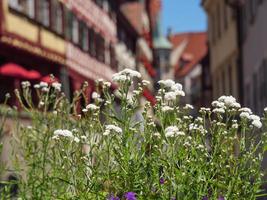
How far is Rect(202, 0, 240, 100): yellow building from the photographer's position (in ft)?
87.6

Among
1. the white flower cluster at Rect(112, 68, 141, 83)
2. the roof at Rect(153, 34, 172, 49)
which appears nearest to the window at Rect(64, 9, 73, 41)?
the white flower cluster at Rect(112, 68, 141, 83)

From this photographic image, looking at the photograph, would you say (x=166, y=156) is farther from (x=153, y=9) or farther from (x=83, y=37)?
(x=153, y=9)

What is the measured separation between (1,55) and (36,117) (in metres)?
14.2

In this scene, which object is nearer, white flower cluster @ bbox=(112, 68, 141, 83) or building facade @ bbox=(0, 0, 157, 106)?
white flower cluster @ bbox=(112, 68, 141, 83)

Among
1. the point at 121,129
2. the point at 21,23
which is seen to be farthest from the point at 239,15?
the point at 121,129

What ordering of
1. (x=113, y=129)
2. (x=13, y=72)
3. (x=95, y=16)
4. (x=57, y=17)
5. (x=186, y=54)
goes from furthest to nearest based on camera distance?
1. (x=186, y=54)
2. (x=95, y=16)
3. (x=57, y=17)
4. (x=13, y=72)
5. (x=113, y=129)

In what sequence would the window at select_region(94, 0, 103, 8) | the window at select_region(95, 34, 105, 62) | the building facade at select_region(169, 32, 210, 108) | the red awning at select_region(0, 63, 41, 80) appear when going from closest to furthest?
the red awning at select_region(0, 63, 41, 80) < the window at select_region(94, 0, 103, 8) < the window at select_region(95, 34, 105, 62) < the building facade at select_region(169, 32, 210, 108)

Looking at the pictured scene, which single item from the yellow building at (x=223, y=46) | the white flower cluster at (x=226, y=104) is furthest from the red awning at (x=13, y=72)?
the white flower cluster at (x=226, y=104)

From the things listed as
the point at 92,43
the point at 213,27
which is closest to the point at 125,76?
the point at 92,43

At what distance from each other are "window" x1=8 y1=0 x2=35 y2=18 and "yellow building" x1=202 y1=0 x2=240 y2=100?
6.57m

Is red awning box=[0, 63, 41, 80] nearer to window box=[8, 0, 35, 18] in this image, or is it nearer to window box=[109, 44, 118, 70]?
window box=[8, 0, 35, 18]

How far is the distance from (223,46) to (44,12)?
807cm

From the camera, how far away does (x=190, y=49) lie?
10000 cm

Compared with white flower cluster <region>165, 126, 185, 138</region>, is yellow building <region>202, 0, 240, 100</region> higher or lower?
higher
